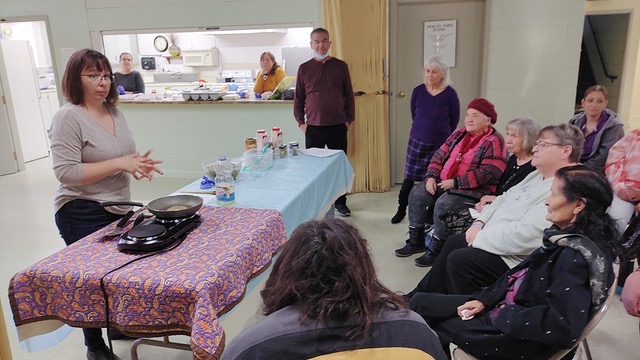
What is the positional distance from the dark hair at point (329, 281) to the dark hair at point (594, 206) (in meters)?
0.84

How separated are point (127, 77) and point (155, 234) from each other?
Result: 4877 mm

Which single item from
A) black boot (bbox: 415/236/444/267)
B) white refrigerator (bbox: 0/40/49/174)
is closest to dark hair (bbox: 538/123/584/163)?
black boot (bbox: 415/236/444/267)

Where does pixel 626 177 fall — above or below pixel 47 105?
below

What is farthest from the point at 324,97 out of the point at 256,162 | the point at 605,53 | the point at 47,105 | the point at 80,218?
the point at 605,53

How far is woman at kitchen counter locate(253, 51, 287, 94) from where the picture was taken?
Answer: 207 inches

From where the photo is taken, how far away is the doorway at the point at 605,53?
6848 mm

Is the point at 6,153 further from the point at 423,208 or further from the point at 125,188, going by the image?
the point at 423,208

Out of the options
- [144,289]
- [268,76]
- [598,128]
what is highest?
[268,76]

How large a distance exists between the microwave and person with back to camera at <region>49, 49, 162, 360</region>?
19.6 ft

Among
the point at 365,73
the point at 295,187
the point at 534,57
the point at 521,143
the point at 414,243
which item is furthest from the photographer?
the point at 365,73

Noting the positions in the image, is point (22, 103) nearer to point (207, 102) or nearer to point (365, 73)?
point (207, 102)

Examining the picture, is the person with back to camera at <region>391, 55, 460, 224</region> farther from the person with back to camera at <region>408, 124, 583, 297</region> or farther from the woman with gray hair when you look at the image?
the person with back to camera at <region>408, 124, 583, 297</region>

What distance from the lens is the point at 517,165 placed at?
2820 mm

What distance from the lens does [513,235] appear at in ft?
6.79
